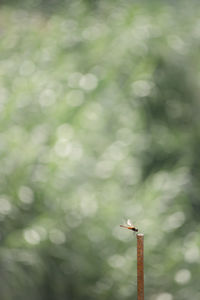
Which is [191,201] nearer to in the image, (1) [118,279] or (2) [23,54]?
(1) [118,279]

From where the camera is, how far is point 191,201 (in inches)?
105

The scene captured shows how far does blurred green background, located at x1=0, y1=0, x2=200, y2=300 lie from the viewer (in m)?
2.45

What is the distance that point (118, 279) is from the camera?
2402mm

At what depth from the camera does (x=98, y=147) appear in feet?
9.00

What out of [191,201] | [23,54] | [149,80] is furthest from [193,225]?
[23,54]

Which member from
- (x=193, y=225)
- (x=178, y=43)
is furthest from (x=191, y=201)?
(x=178, y=43)

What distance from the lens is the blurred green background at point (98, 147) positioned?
245 cm

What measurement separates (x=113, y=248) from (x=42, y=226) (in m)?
0.39

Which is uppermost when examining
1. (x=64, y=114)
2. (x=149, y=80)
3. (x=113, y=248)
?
(x=149, y=80)

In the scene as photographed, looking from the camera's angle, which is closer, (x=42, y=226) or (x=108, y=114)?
(x=42, y=226)

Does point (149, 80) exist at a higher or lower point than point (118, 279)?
higher

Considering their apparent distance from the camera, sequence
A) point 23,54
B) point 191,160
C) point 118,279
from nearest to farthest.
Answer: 1. point 118,279
2. point 191,160
3. point 23,54

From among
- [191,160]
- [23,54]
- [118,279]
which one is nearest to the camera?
[118,279]

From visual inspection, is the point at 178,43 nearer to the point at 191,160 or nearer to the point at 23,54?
the point at 191,160
